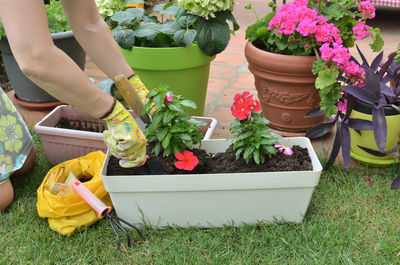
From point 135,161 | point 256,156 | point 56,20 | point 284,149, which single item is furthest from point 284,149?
point 56,20

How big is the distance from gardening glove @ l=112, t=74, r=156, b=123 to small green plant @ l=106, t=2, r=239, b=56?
1.42 feet

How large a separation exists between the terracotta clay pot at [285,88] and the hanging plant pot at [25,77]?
3.14ft

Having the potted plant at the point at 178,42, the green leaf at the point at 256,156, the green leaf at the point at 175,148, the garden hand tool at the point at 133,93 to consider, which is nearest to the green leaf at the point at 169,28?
the potted plant at the point at 178,42

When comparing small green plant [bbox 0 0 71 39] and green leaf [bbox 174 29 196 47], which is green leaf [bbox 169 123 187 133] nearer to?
green leaf [bbox 174 29 196 47]

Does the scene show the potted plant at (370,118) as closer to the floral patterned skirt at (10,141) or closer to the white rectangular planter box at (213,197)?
the white rectangular planter box at (213,197)

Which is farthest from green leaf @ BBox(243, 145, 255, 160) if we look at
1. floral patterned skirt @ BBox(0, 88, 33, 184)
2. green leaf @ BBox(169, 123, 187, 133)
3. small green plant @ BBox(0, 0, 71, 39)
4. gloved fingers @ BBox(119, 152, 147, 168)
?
small green plant @ BBox(0, 0, 71, 39)

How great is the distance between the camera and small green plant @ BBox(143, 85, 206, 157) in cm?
141

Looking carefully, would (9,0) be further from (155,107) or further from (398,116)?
(398,116)

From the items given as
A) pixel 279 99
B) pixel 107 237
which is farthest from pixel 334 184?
pixel 107 237

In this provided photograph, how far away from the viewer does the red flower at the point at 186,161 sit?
1408mm

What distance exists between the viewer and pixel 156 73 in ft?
6.53

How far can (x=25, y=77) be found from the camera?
2.35 meters

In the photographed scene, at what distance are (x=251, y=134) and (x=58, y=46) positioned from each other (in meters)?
1.29

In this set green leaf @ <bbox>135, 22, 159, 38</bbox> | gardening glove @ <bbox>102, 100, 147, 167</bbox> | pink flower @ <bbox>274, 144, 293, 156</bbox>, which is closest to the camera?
gardening glove @ <bbox>102, 100, 147, 167</bbox>
